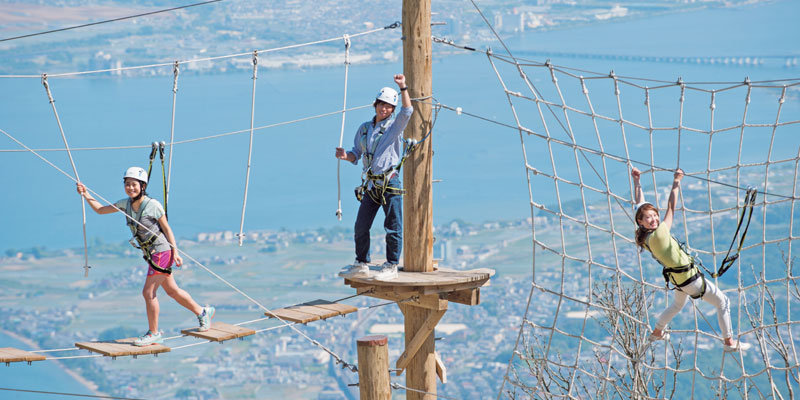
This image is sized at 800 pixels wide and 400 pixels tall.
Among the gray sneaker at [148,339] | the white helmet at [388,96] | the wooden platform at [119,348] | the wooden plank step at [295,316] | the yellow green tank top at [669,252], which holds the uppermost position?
the white helmet at [388,96]

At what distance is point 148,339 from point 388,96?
2.39m

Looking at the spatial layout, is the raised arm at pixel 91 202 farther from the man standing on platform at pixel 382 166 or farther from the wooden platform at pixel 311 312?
the man standing on platform at pixel 382 166

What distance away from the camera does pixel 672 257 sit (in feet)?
24.4

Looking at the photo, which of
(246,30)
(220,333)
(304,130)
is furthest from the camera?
(304,130)

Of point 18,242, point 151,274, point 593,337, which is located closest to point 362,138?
point 151,274

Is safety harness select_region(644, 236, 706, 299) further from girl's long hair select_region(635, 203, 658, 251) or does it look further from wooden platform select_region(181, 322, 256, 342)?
wooden platform select_region(181, 322, 256, 342)

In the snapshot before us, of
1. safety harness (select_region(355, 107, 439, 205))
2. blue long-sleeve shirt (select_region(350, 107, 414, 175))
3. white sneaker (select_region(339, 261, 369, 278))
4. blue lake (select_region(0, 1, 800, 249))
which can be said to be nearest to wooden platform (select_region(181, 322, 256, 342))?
white sneaker (select_region(339, 261, 369, 278))

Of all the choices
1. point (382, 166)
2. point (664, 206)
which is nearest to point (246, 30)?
point (664, 206)

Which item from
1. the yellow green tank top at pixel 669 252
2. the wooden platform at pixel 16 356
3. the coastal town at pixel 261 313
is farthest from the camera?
the coastal town at pixel 261 313

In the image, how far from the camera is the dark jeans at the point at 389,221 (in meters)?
8.13

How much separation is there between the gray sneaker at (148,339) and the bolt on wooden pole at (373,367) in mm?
1342

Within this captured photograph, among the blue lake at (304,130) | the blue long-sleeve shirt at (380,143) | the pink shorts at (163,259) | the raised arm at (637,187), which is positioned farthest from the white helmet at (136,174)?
the blue lake at (304,130)

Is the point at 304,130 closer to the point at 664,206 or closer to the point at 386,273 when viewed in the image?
the point at 664,206

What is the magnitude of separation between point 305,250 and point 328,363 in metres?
11.3
